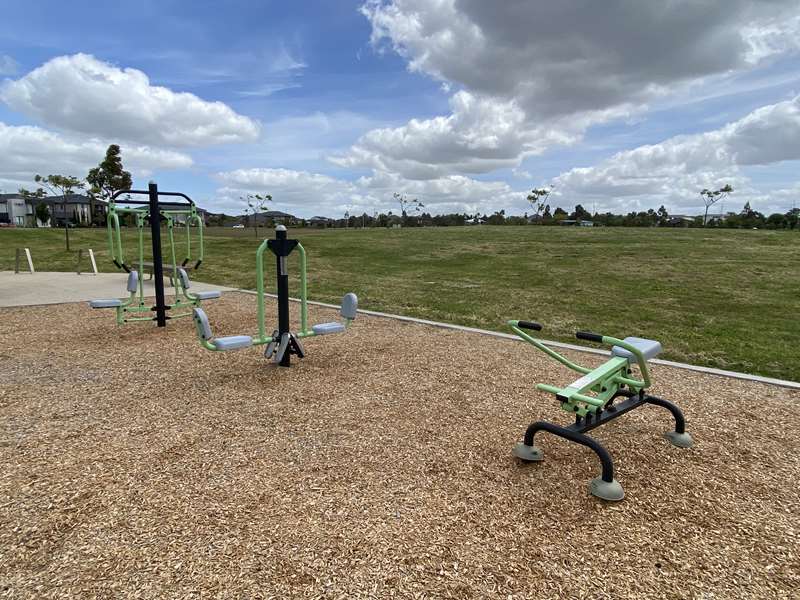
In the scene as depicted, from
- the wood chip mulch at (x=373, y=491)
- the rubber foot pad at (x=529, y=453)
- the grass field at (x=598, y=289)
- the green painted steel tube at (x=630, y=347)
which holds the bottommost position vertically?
the wood chip mulch at (x=373, y=491)

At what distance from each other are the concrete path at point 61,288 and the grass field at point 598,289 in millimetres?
2048

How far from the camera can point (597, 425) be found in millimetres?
2982

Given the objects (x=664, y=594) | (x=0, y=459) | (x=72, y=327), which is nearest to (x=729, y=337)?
(x=664, y=594)

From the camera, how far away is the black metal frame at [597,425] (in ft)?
8.68

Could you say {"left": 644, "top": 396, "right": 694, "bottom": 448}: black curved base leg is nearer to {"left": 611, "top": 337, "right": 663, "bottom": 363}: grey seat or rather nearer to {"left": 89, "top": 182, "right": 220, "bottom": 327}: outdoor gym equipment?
{"left": 611, "top": 337, "right": 663, "bottom": 363}: grey seat

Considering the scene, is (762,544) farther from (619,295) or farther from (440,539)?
(619,295)

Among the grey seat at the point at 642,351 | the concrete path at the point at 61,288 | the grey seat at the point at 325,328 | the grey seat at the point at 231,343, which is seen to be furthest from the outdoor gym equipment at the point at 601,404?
the concrete path at the point at 61,288

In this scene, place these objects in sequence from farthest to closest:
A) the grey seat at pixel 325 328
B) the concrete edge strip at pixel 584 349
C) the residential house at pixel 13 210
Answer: the residential house at pixel 13 210 → the grey seat at pixel 325 328 → the concrete edge strip at pixel 584 349

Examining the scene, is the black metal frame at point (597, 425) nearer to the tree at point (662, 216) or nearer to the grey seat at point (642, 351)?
the grey seat at point (642, 351)

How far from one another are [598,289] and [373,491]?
9.84m

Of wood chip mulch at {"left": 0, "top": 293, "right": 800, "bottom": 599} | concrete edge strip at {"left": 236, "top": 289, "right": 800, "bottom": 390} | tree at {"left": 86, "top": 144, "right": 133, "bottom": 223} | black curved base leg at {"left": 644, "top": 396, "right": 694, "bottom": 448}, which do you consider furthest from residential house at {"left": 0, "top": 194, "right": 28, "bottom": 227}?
black curved base leg at {"left": 644, "top": 396, "right": 694, "bottom": 448}

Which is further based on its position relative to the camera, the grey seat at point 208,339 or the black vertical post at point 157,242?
the black vertical post at point 157,242

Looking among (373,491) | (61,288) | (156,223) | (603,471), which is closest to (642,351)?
(603,471)

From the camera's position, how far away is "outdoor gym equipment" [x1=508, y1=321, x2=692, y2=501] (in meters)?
2.65
